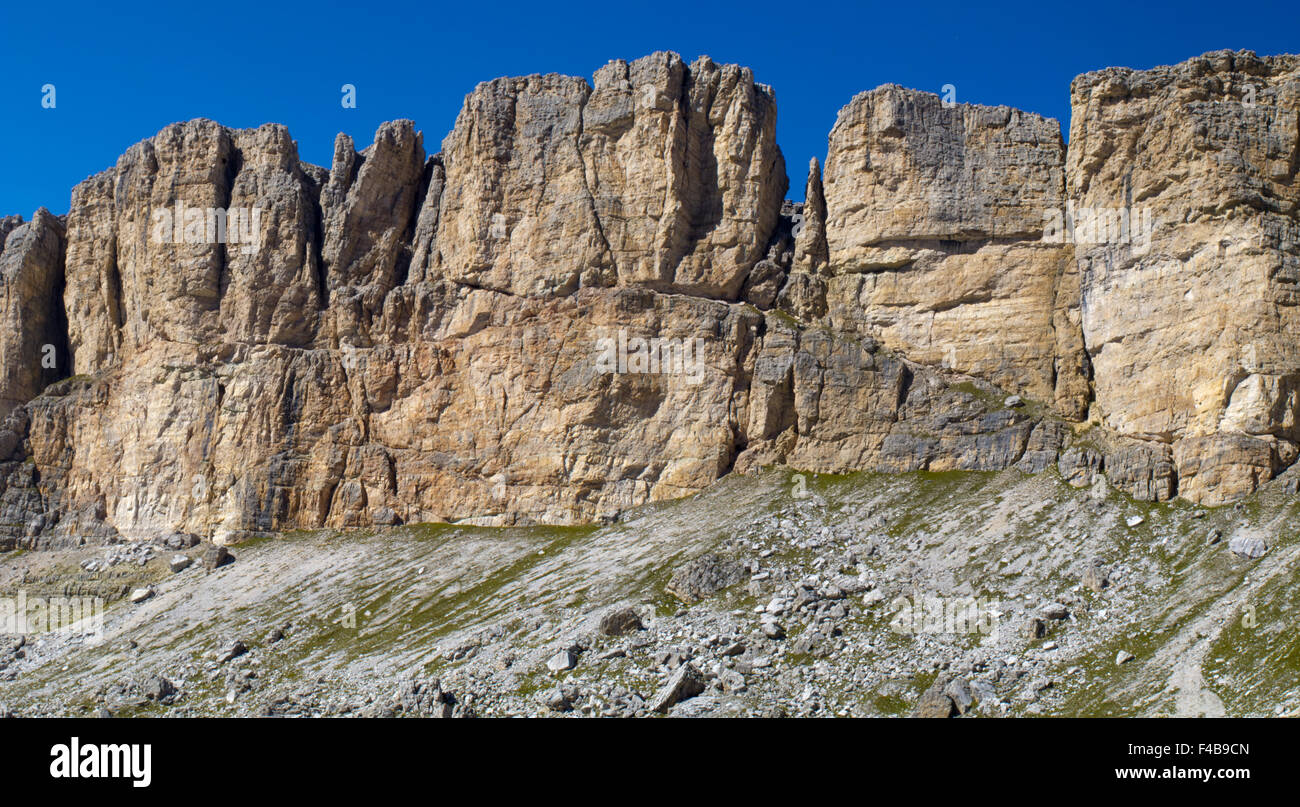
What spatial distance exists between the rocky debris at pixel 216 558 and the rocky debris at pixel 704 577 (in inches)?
1251

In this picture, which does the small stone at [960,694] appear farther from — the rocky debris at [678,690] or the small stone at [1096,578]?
the small stone at [1096,578]

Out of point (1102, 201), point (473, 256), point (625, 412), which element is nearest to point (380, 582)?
point (625, 412)

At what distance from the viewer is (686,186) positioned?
245ft

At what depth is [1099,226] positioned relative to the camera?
65.6 meters

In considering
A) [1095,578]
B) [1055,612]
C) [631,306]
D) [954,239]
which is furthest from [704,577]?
[954,239]

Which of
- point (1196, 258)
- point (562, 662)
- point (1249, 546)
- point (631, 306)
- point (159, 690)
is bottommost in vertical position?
point (159, 690)

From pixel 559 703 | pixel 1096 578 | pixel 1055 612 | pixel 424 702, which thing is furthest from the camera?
pixel 1096 578

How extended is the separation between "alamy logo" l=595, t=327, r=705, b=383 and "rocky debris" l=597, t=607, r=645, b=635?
23087 mm

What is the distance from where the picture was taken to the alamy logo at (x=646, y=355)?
71875 millimetres

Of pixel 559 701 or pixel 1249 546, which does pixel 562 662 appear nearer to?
pixel 559 701
